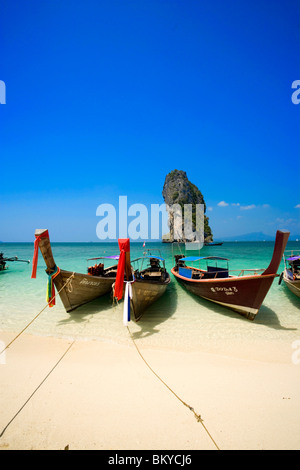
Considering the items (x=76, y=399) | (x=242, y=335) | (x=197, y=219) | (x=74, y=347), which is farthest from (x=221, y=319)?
(x=197, y=219)

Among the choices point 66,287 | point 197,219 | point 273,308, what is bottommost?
point 273,308

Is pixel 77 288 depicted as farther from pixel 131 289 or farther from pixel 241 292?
pixel 241 292

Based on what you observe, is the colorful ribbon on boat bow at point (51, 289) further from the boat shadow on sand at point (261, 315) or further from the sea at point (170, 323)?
the boat shadow on sand at point (261, 315)

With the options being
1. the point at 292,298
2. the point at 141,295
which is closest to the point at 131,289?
the point at 141,295

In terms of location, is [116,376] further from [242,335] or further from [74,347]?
[242,335]

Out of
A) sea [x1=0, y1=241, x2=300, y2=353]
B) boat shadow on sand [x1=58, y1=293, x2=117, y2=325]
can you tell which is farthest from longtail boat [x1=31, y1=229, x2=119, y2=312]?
sea [x1=0, y1=241, x2=300, y2=353]

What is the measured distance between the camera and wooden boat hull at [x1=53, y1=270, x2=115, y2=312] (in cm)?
797

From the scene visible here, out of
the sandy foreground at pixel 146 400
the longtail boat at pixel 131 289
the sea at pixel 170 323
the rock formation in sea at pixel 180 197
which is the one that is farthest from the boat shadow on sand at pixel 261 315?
the rock formation in sea at pixel 180 197

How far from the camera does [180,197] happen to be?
89688 mm

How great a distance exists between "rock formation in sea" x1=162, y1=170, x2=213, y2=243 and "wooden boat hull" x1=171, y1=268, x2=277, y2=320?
3167 inches

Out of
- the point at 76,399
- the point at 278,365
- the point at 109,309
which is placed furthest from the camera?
the point at 109,309

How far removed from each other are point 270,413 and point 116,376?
10.0 feet

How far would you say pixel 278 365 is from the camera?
501 cm

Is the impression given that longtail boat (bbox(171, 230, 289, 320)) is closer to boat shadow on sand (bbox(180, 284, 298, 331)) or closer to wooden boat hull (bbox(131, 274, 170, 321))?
boat shadow on sand (bbox(180, 284, 298, 331))
